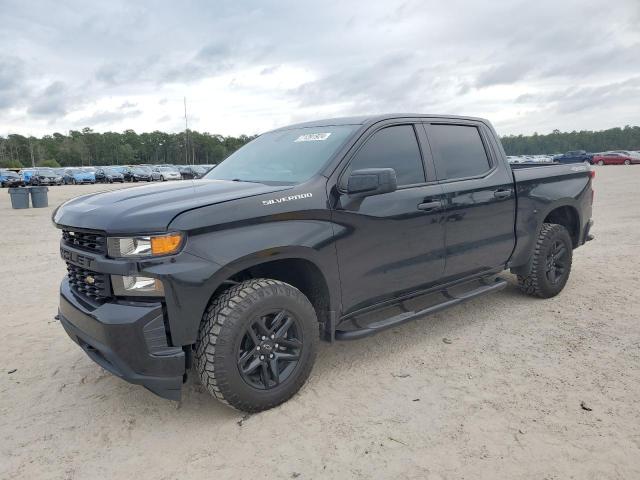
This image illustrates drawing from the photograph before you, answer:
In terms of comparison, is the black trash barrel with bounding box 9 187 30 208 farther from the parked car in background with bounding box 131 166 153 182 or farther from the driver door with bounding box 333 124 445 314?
the parked car in background with bounding box 131 166 153 182

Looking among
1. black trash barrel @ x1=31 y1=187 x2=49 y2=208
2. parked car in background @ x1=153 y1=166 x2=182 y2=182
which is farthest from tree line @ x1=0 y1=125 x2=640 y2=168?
black trash barrel @ x1=31 y1=187 x2=49 y2=208

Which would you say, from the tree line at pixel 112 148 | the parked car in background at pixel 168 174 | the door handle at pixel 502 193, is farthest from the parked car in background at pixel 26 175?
the tree line at pixel 112 148

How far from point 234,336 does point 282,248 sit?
60cm

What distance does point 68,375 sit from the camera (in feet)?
12.2

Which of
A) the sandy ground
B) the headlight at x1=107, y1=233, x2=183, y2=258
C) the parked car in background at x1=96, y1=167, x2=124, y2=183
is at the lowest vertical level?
the sandy ground

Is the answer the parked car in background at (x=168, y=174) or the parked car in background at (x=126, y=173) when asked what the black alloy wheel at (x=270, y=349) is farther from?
the parked car in background at (x=126, y=173)

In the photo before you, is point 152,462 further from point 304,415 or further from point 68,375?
point 68,375

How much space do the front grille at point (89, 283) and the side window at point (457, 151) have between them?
2.65m

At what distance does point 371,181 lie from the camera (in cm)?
320

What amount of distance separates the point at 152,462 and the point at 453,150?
3307 mm

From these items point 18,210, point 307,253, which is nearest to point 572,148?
point 18,210

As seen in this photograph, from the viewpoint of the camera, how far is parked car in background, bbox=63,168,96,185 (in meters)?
39.9

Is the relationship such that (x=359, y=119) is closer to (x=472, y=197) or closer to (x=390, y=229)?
(x=390, y=229)

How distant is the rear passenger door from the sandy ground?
2.12ft
